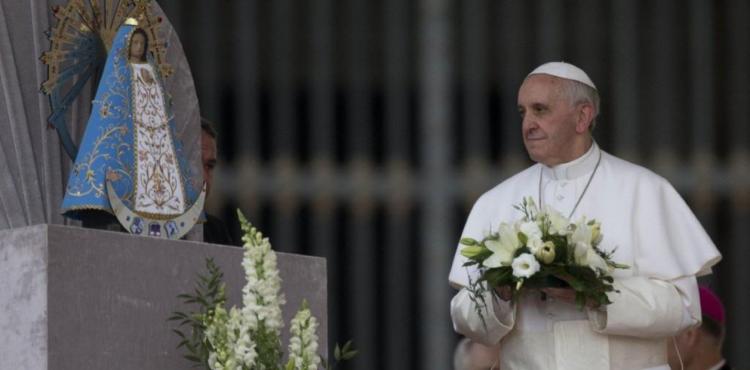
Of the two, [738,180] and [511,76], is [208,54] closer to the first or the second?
[511,76]

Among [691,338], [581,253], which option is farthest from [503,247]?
[691,338]

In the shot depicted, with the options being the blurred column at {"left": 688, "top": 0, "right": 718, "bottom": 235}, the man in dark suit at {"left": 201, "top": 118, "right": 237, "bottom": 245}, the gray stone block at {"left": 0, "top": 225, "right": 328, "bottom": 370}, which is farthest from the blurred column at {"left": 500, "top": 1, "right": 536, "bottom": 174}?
the gray stone block at {"left": 0, "top": 225, "right": 328, "bottom": 370}

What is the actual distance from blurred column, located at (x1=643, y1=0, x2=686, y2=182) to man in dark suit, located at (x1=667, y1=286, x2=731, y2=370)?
56.9 inches

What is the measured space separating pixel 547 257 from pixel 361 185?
399cm

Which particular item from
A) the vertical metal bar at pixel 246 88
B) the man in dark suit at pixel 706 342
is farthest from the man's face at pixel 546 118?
the vertical metal bar at pixel 246 88

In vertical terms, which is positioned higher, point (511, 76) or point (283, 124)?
point (511, 76)

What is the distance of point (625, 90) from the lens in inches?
404

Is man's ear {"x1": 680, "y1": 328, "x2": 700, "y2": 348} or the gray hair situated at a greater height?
the gray hair

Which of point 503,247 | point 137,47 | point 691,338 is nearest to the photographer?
point 137,47

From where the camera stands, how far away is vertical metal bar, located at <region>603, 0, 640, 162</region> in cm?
1024

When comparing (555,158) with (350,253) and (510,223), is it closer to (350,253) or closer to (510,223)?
(510,223)

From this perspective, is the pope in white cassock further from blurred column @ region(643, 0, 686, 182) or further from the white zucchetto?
blurred column @ region(643, 0, 686, 182)

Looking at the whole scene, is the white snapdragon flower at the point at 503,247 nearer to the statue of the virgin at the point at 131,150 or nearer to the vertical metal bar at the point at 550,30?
the statue of the virgin at the point at 131,150

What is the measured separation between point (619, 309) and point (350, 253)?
12.4ft
